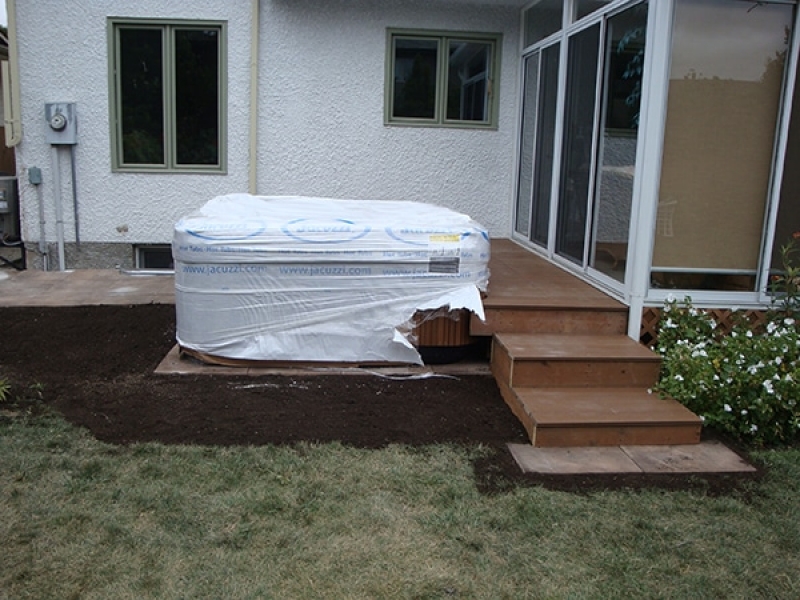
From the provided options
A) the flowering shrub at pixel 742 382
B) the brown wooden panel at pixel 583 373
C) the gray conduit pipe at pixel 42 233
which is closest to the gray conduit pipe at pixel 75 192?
the gray conduit pipe at pixel 42 233

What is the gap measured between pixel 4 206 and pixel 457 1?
531 centimetres

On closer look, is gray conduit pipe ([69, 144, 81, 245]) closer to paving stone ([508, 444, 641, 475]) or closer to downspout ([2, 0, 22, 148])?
downspout ([2, 0, 22, 148])

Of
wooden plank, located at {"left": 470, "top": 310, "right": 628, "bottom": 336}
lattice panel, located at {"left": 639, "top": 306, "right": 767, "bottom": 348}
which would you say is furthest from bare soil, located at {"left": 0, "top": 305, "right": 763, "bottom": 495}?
lattice panel, located at {"left": 639, "top": 306, "right": 767, "bottom": 348}

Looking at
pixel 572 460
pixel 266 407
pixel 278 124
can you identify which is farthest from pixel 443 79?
pixel 572 460

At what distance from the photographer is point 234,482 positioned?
3.45 metres

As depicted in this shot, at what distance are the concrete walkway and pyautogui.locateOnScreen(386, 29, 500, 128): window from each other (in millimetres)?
3134

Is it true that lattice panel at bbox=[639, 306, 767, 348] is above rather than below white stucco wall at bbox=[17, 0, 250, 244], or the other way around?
below

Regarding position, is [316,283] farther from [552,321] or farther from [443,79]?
[443,79]

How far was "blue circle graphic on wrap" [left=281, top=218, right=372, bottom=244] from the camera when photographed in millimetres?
4875

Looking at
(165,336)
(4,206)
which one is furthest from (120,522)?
(4,206)

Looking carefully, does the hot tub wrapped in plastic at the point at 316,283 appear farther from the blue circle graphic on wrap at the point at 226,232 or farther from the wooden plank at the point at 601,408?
the wooden plank at the point at 601,408

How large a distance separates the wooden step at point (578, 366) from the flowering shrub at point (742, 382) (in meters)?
0.14

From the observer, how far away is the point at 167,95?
7.87 m

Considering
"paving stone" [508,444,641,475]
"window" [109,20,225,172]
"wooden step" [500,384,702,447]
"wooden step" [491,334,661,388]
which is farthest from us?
"window" [109,20,225,172]
